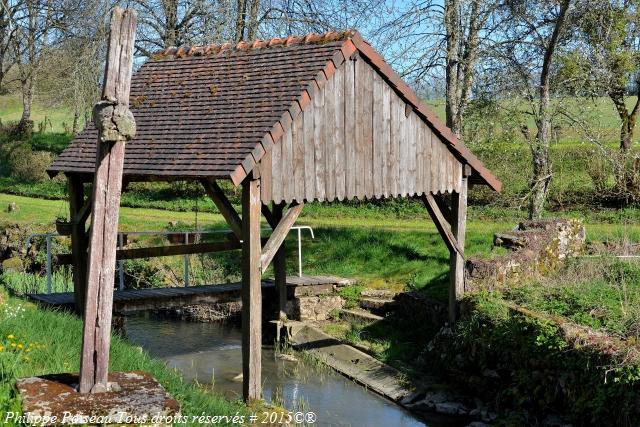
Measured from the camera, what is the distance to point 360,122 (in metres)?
11.0

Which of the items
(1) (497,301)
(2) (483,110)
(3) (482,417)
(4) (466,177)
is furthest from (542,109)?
(3) (482,417)

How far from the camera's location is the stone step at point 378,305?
14.7 metres

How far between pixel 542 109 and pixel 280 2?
28.1 ft

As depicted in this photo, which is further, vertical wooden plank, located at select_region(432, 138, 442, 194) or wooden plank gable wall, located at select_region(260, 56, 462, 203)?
vertical wooden plank, located at select_region(432, 138, 442, 194)

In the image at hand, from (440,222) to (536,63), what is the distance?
7.02m

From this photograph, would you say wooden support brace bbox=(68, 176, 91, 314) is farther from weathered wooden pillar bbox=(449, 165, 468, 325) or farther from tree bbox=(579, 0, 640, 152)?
tree bbox=(579, 0, 640, 152)

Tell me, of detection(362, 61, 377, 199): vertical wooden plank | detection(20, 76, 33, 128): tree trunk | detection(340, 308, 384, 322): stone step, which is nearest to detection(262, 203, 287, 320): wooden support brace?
detection(340, 308, 384, 322): stone step

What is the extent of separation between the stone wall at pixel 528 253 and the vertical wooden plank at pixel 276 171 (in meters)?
4.31

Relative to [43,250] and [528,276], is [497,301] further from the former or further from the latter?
[43,250]

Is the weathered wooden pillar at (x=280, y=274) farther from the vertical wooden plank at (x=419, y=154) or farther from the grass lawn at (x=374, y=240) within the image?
the vertical wooden plank at (x=419, y=154)

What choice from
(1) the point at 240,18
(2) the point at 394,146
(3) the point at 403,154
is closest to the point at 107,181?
(2) the point at 394,146

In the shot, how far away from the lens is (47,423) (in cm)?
488

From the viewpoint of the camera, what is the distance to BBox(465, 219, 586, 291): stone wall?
1276 cm

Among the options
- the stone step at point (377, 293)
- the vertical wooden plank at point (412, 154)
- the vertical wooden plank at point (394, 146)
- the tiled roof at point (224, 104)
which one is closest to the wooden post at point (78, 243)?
the tiled roof at point (224, 104)
